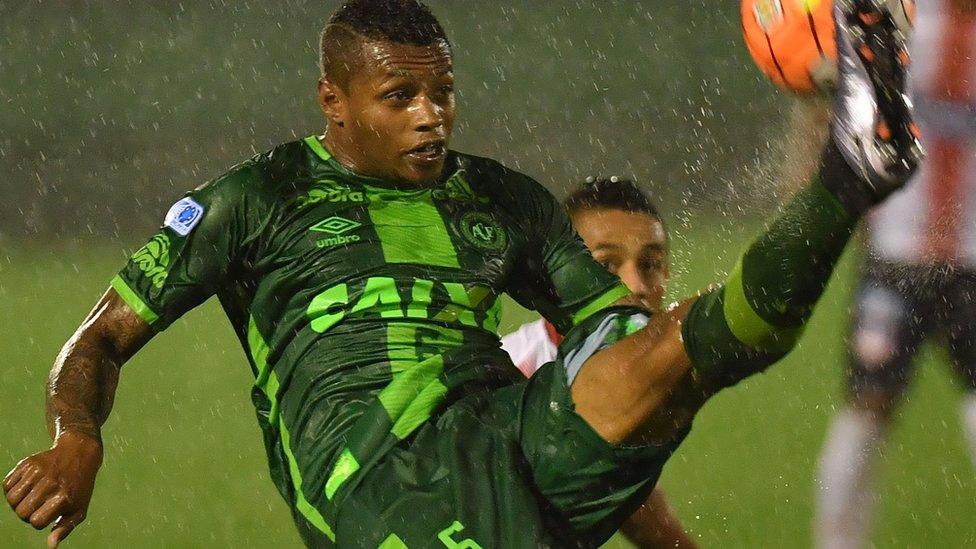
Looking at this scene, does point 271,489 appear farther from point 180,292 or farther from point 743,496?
point 180,292

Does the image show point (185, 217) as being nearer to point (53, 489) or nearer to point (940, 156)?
point (53, 489)

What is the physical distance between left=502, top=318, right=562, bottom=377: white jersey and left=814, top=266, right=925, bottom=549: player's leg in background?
555mm

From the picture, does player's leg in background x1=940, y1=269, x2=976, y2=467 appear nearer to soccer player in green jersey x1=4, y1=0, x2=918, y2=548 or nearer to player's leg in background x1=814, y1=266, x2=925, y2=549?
player's leg in background x1=814, y1=266, x2=925, y2=549

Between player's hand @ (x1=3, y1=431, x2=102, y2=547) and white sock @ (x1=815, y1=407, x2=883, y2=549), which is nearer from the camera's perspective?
player's hand @ (x1=3, y1=431, x2=102, y2=547)

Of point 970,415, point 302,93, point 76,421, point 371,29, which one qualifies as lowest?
point 302,93

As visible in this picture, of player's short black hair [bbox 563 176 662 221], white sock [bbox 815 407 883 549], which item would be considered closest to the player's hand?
player's short black hair [bbox 563 176 662 221]

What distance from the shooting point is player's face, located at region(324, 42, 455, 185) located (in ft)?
6.89

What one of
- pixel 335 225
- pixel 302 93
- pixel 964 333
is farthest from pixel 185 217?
pixel 302 93

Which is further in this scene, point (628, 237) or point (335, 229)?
point (628, 237)

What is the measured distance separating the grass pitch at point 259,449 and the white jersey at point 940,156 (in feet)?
0.94

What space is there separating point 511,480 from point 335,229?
479 millimetres

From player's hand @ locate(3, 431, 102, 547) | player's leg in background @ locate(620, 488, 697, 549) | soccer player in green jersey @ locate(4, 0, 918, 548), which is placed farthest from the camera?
player's leg in background @ locate(620, 488, 697, 549)

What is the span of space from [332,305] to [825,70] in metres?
0.76

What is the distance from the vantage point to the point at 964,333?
2732mm
